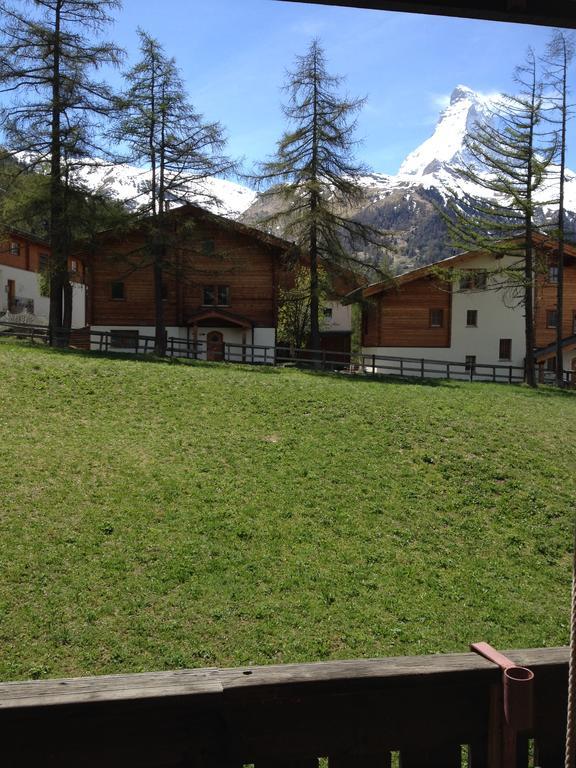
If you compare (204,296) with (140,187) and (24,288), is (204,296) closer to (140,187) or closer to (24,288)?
(140,187)

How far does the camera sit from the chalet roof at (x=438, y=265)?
1478 inches

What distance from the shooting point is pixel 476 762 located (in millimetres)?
2178

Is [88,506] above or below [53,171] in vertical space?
below

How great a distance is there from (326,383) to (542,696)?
2340cm

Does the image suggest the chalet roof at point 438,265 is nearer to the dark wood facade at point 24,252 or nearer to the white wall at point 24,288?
the dark wood facade at point 24,252

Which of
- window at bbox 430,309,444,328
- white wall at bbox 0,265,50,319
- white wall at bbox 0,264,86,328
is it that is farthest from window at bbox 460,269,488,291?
white wall at bbox 0,265,50,319

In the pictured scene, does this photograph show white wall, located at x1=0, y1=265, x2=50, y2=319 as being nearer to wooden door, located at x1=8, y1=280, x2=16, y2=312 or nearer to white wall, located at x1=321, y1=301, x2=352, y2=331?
wooden door, located at x1=8, y1=280, x2=16, y2=312

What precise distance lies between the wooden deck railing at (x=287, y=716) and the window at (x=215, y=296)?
4052cm

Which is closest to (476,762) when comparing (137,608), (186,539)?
(137,608)

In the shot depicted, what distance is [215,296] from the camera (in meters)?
42.2

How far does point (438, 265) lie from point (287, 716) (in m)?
39.3

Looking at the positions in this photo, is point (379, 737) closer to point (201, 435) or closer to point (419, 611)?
point (419, 611)

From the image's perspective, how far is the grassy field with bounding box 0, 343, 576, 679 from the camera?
27.5 ft

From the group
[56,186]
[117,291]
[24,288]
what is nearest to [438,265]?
[117,291]
